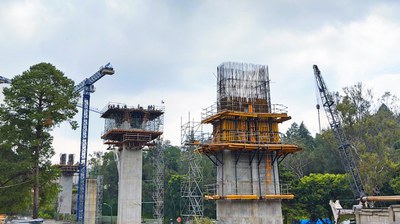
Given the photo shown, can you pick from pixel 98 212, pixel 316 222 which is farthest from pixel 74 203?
pixel 316 222

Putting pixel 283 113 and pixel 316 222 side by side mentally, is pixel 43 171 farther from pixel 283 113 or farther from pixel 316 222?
pixel 316 222

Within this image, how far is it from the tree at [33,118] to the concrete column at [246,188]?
→ 15.3 meters

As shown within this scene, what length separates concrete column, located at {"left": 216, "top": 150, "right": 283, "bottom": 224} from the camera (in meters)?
35.3

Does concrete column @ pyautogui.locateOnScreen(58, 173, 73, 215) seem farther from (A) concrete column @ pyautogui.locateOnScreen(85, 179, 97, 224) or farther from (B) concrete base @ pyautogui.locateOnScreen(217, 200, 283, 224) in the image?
(B) concrete base @ pyautogui.locateOnScreen(217, 200, 283, 224)

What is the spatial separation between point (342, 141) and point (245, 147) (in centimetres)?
2275

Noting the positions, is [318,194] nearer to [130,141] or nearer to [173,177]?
[130,141]

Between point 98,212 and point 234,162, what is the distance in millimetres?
48381

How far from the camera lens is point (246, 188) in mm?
35969

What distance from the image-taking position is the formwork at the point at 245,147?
3541cm

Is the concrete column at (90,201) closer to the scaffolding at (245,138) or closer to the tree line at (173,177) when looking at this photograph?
the tree line at (173,177)

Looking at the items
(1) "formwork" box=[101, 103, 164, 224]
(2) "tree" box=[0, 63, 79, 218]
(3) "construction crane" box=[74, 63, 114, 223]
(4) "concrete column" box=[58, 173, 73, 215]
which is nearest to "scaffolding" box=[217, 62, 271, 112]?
(2) "tree" box=[0, 63, 79, 218]

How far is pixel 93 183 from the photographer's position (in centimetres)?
7269

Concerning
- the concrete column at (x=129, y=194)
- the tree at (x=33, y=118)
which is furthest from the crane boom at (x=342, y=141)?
the tree at (x=33, y=118)

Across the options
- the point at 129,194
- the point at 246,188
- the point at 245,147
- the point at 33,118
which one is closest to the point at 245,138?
the point at 245,147
